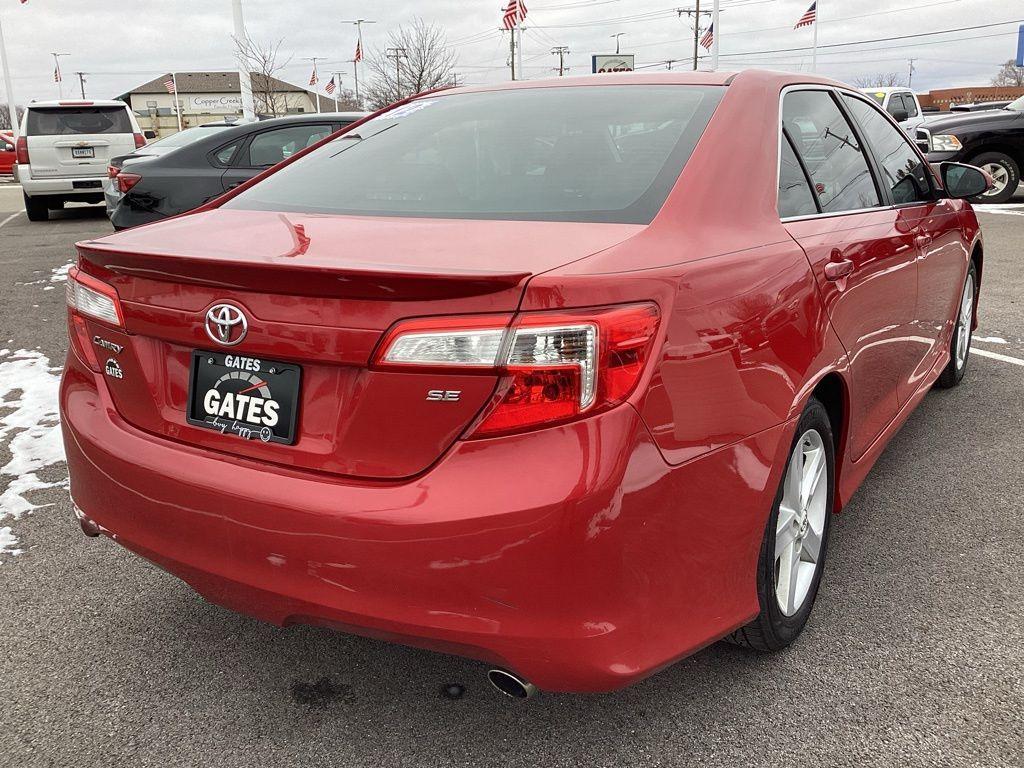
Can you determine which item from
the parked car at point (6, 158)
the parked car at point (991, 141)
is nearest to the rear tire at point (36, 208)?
the parked car at point (6, 158)

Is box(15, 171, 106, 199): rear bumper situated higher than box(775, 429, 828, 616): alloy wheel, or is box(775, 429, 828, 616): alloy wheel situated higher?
box(15, 171, 106, 199): rear bumper

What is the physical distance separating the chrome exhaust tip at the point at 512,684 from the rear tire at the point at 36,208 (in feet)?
50.4

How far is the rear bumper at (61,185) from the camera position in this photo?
46.4ft

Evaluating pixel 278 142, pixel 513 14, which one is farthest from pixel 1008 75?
pixel 278 142

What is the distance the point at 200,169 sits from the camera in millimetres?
8508

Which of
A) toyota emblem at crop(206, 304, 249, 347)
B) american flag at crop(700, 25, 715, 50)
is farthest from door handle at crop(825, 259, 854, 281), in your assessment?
american flag at crop(700, 25, 715, 50)

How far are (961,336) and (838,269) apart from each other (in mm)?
2720

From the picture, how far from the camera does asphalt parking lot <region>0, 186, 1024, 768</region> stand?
2133 millimetres

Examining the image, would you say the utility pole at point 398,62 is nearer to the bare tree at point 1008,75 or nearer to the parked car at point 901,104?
the parked car at point 901,104

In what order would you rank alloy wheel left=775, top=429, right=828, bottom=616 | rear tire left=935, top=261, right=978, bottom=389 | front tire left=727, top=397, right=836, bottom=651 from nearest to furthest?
1. front tire left=727, top=397, right=836, bottom=651
2. alloy wheel left=775, top=429, right=828, bottom=616
3. rear tire left=935, top=261, right=978, bottom=389

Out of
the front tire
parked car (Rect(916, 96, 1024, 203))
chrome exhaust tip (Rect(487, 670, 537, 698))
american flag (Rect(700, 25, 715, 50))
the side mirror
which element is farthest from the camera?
american flag (Rect(700, 25, 715, 50))

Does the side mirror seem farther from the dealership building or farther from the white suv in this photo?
the dealership building

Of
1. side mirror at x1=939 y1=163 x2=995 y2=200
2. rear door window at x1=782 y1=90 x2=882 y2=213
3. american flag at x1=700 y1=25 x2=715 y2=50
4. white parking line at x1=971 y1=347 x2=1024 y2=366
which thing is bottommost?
white parking line at x1=971 y1=347 x2=1024 y2=366

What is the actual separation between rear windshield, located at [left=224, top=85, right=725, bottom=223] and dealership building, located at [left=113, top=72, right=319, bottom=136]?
94684 mm
